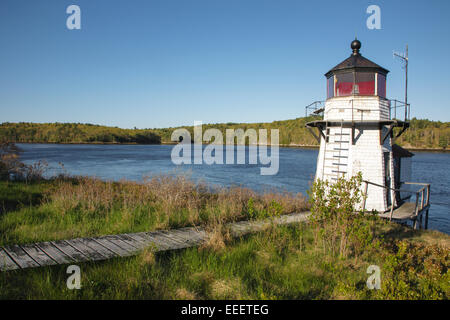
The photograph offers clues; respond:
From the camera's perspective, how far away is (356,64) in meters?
14.2

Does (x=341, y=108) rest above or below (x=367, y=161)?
above

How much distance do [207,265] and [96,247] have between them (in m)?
2.30

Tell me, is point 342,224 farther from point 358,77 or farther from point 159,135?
point 159,135

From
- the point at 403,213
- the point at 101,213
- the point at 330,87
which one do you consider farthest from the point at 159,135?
the point at 101,213

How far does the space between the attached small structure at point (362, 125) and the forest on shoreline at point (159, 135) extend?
268 ft

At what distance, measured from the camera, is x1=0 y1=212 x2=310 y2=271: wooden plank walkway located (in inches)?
190

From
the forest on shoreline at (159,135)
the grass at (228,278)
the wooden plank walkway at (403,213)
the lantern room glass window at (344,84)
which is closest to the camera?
the grass at (228,278)

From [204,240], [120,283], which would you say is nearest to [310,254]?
[204,240]

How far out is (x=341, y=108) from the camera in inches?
580

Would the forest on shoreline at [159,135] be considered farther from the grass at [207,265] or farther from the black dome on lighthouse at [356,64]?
the grass at [207,265]

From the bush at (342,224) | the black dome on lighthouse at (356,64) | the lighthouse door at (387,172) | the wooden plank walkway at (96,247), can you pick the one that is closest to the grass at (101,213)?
the wooden plank walkway at (96,247)

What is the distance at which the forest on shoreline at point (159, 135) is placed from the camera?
327ft

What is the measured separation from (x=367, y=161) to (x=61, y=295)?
47.7ft
